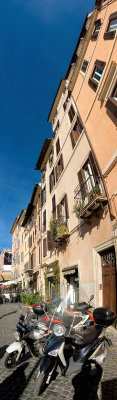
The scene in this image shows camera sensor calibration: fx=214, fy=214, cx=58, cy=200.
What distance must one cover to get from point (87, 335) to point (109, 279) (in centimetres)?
346

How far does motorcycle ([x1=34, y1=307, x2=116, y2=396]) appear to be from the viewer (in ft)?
11.0

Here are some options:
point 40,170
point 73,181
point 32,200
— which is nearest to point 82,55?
point 73,181

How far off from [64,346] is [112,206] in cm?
425

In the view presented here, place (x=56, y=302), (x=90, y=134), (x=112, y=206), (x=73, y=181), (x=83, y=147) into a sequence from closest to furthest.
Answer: (x=56, y=302)
(x=112, y=206)
(x=90, y=134)
(x=83, y=147)
(x=73, y=181)

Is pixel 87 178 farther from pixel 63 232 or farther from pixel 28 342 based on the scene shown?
pixel 28 342

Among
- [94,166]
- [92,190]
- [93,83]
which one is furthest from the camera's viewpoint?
[93,83]

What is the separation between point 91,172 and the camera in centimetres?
951

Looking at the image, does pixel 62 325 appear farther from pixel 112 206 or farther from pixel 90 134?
pixel 90 134

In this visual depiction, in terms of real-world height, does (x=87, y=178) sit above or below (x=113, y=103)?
below

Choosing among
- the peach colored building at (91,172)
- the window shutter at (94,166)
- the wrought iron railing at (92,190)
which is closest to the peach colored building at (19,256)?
the peach colored building at (91,172)

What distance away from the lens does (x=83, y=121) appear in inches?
402

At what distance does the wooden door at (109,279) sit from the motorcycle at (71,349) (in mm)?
2876

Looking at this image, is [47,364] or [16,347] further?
[16,347]

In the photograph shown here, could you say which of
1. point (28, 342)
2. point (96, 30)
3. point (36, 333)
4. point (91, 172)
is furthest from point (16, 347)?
point (96, 30)
